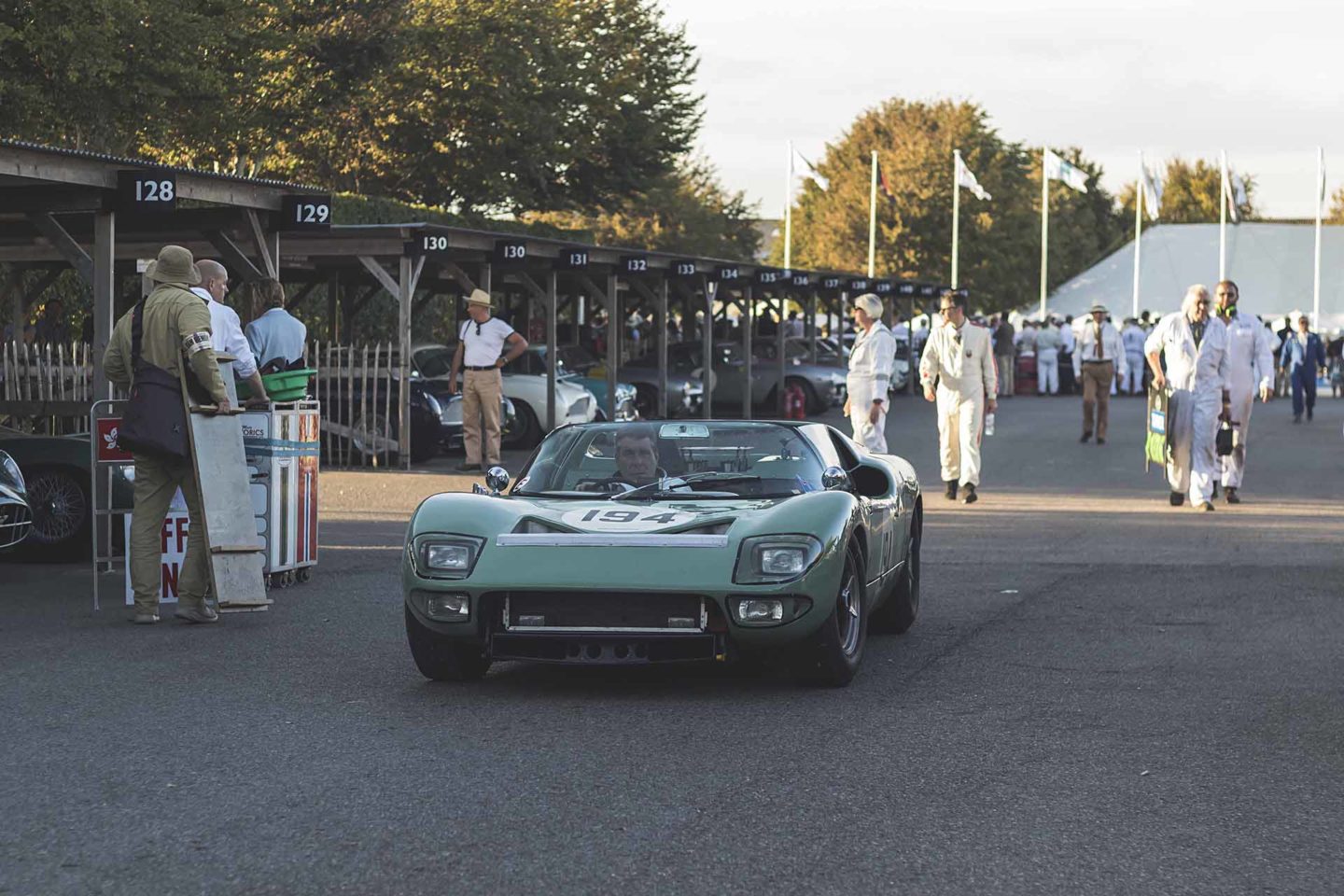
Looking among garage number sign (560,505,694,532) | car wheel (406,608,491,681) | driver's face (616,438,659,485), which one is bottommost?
car wheel (406,608,491,681)

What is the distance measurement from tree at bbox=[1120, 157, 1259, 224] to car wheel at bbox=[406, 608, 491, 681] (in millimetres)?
113603

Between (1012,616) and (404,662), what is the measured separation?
339 cm

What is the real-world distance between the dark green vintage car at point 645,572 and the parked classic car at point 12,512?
4.18m

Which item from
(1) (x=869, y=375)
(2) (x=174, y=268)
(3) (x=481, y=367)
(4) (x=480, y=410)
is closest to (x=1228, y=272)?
(4) (x=480, y=410)

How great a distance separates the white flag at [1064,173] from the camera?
61156 millimetres

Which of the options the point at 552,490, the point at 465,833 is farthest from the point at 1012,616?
the point at 465,833

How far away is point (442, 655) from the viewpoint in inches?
298

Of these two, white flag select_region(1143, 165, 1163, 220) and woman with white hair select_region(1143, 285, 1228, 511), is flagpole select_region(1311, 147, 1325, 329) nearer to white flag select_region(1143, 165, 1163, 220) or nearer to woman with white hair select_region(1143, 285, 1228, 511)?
white flag select_region(1143, 165, 1163, 220)

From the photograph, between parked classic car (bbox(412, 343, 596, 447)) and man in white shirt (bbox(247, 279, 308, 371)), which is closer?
man in white shirt (bbox(247, 279, 308, 371))

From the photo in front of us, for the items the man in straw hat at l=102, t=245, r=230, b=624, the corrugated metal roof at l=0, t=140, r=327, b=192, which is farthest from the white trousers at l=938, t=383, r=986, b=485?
the man in straw hat at l=102, t=245, r=230, b=624

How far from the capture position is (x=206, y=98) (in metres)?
27.6

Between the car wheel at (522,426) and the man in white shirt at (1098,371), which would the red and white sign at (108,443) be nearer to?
the car wheel at (522,426)

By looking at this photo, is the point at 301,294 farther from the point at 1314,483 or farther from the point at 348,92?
the point at 1314,483

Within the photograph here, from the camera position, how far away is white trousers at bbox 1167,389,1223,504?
1622 centimetres
